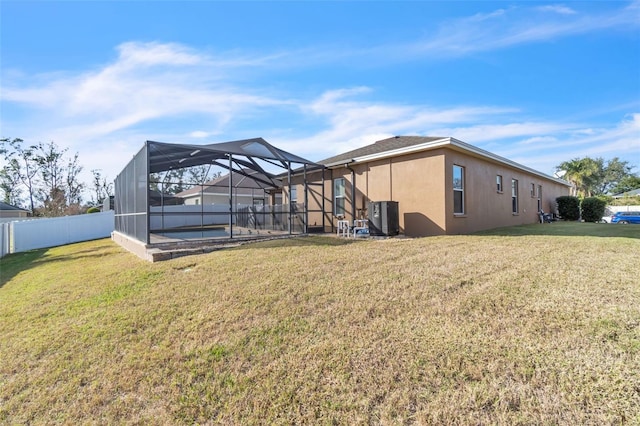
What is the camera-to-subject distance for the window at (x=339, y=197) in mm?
12117

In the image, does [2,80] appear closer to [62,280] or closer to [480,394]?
[62,280]

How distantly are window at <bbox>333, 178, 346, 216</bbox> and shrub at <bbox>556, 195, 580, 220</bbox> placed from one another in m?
16.4

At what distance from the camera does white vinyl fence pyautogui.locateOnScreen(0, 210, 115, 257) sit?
44.4 ft

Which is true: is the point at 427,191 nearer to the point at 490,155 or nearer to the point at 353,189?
the point at 353,189

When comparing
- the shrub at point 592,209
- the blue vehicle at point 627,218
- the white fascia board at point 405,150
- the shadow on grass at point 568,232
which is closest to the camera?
the white fascia board at point 405,150

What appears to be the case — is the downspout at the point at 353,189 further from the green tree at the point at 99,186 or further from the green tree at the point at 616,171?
the green tree at the point at 616,171

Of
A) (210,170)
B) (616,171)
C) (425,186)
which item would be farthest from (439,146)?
(616,171)

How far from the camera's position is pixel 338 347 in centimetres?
283

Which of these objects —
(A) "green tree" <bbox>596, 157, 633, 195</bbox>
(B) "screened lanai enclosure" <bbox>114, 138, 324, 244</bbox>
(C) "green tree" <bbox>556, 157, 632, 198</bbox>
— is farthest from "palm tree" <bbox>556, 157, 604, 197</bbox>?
(B) "screened lanai enclosure" <bbox>114, 138, 324, 244</bbox>

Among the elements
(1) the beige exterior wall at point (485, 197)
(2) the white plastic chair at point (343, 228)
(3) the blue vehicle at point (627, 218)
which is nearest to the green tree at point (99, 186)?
(2) the white plastic chair at point (343, 228)

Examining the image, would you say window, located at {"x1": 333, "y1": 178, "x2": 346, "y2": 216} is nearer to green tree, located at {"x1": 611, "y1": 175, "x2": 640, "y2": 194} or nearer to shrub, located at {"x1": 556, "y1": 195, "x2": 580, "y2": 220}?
shrub, located at {"x1": 556, "y1": 195, "x2": 580, "y2": 220}

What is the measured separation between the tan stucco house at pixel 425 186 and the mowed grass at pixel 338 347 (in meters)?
4.33

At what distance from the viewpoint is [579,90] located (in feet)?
43.1

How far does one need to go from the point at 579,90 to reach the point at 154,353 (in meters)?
17.9
